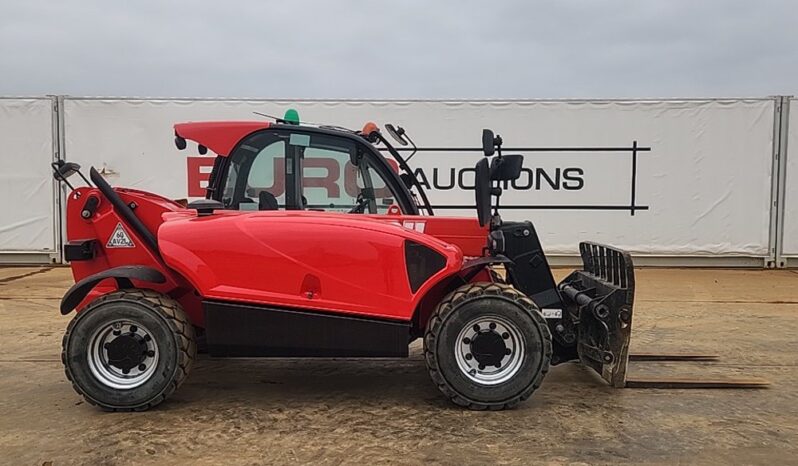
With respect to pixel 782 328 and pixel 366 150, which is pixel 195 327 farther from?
pixel 782 328

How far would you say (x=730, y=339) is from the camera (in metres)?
6.58

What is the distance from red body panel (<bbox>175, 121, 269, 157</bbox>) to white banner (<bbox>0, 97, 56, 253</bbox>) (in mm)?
8601

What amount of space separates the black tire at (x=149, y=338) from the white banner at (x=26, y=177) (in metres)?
8.81

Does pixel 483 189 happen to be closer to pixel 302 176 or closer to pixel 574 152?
pixel 302 176

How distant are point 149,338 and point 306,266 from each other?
3.80ft

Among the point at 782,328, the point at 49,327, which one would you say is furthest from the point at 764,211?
the point at 49,327

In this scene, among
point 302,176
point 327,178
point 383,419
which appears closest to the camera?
point 383,419

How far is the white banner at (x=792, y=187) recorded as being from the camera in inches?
460

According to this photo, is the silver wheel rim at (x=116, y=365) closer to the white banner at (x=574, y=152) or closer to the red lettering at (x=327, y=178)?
the red lettering at (x=327, y=178)

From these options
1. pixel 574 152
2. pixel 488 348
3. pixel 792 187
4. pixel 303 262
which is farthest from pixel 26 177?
pixel 792 187

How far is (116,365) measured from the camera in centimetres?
423

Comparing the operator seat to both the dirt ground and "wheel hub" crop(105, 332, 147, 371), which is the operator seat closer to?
"wheel hub" crop(105, 332, 147, 371)

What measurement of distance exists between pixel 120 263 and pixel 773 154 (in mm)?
11599

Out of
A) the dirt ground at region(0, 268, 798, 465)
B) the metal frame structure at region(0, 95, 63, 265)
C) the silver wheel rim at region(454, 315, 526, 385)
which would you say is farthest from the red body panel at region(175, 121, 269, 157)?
the metal frame structure at region(0, 95, 63, 265)
